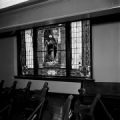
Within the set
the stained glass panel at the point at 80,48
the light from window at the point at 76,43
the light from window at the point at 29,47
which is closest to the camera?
the stained glass panel at the point at 80,48

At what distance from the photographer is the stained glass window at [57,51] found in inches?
219

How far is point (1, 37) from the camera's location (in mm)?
7367

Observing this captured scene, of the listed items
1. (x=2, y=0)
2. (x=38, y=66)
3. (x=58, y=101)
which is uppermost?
(x=2, y=0)

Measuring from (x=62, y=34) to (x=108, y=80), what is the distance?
2.39m

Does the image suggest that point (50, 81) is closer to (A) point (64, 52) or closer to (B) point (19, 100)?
(A) point (64, 52)

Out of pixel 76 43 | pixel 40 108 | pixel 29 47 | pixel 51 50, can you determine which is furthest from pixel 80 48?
pixel 40 108

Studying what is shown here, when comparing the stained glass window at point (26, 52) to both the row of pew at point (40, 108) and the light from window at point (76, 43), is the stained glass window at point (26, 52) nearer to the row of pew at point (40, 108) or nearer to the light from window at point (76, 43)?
the light from window at point (76, 43)

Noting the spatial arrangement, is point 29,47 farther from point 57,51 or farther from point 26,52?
point 57,51

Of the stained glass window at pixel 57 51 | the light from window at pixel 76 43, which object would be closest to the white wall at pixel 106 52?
the stained glass window at pixel 57 51

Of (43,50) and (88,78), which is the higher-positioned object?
(43,50)

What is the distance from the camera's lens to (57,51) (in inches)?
238

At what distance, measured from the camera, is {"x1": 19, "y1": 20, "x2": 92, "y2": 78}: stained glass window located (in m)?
5.56

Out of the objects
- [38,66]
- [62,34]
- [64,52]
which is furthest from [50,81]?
[62,34]

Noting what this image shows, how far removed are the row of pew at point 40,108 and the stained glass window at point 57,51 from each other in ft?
5.98
